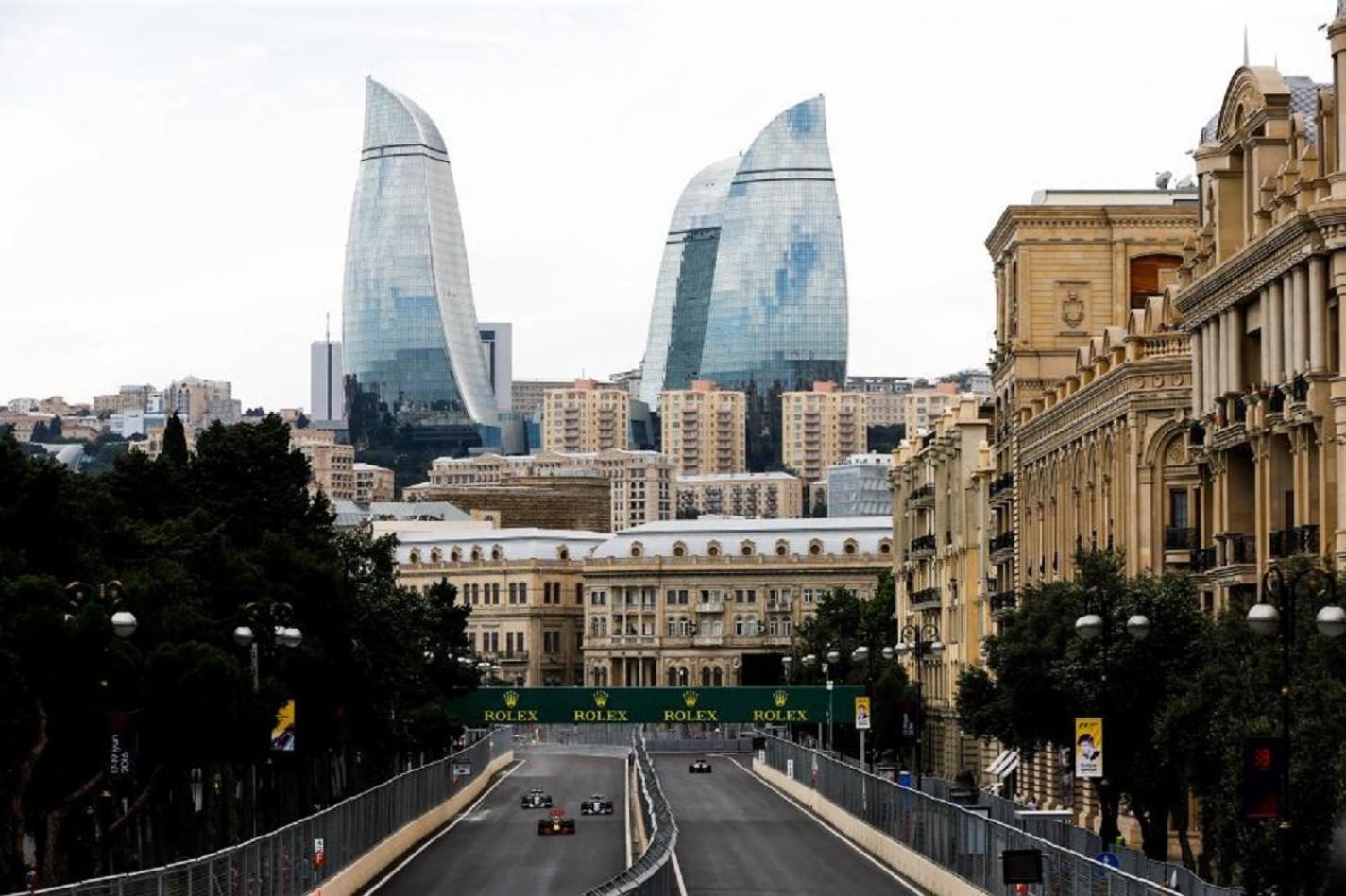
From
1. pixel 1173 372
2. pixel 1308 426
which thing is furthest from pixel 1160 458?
pixel 1308 426

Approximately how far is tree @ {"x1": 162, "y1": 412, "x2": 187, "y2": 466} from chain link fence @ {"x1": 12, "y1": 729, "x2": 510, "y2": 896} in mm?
12793

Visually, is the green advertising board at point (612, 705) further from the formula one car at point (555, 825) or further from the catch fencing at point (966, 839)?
the formula one car at point (555, 825)

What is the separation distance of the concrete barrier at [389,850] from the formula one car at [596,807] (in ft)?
17.5

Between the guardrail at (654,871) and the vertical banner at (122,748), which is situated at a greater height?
the vertical banner at (122,748)

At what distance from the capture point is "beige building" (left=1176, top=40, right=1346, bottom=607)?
6372 centimetres

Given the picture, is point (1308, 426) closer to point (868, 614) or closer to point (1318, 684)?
point (1318, 684)

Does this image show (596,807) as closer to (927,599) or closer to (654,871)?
(927,599)

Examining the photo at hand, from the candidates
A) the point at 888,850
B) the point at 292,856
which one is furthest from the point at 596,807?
the point at 292,856

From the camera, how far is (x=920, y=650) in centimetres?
10394

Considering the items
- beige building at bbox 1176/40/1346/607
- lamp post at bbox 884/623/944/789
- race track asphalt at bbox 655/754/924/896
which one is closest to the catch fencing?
race track asphalt at bbox 655/754/924/896

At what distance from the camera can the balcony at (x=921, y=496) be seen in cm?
15600

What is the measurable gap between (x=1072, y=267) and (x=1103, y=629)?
58.7 meters

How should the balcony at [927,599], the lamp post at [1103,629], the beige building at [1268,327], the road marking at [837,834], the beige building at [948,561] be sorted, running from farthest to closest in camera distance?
1. the balcony at [927,599]
2. the beige building at [948,561]
3. the road marking at [837,834]
4. the beige building at [1268,327]
5. the lamp post at [1103,629]

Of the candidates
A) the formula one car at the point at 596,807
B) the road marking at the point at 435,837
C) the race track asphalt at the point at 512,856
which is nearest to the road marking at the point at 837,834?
the race track asphalt at the point at 512,856
